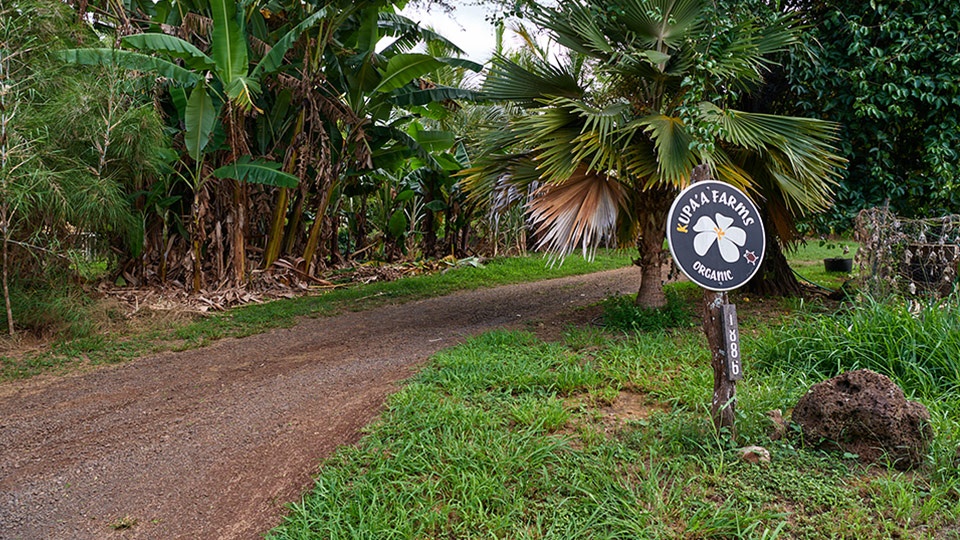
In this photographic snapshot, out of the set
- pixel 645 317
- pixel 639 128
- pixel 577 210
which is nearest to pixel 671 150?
pixel 639 128

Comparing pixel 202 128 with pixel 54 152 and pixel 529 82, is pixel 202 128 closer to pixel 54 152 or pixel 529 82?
pixel 54 152

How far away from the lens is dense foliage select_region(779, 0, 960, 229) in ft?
20.4

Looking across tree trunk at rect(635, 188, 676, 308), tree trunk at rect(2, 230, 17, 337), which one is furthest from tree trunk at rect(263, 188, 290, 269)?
tree trunk at rect(635, 188, 676, 308)

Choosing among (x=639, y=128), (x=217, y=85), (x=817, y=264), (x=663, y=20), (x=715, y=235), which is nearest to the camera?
(x=715, y=235)

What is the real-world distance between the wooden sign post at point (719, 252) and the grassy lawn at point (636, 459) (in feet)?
0.93

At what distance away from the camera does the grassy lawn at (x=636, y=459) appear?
2.72m

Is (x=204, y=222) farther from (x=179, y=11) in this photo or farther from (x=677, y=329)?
(x=677, y=329)

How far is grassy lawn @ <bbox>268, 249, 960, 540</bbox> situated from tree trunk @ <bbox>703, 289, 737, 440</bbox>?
9 cm

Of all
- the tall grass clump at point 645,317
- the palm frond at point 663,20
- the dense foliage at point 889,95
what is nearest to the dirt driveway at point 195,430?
the tall grass clump at point 645,317

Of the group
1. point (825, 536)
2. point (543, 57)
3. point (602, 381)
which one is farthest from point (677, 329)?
point (825, 536)

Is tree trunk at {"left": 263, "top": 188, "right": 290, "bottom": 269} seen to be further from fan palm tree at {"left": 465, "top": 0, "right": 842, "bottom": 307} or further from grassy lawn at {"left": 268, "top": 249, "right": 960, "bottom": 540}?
grassy lawn at {"left": 268, "top": 249, "right": 960, "bottom": 540}

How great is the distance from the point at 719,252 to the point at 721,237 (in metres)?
0.08

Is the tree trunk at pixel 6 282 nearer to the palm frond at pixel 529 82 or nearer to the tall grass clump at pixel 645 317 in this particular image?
the palm frond at pixel 529 82

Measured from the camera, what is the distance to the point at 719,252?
10.8 feet
